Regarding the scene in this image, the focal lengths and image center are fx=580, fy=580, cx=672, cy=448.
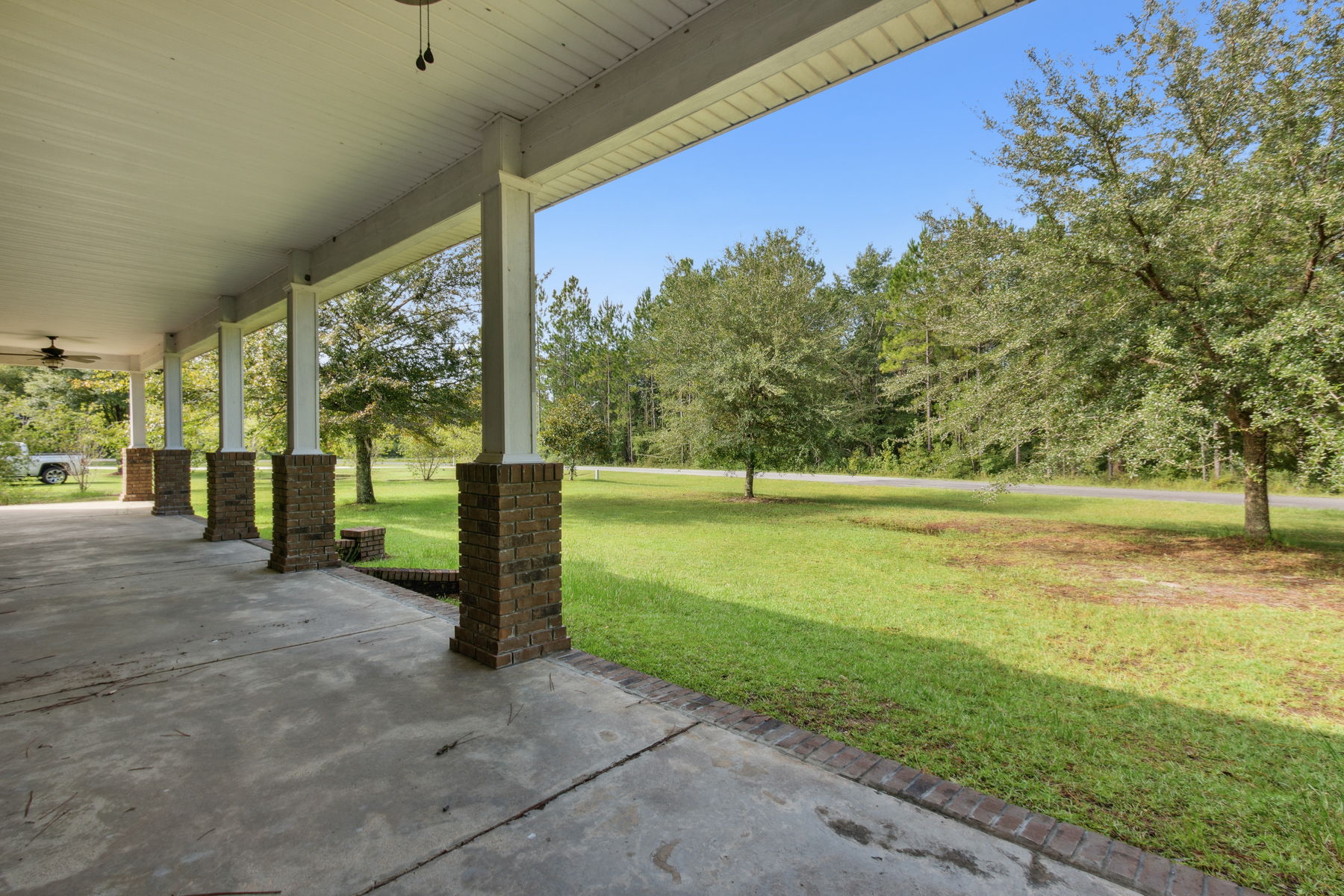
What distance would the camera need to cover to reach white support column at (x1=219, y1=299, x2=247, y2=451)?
22.9 ft

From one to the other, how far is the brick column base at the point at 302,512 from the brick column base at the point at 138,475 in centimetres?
889

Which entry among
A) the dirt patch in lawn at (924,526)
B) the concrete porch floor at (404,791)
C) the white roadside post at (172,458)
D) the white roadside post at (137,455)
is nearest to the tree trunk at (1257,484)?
the dirt patch in lawn at (924,526)

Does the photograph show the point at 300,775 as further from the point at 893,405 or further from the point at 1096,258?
the point at 893,405

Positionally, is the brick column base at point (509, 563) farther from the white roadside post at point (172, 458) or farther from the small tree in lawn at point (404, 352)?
the small tree in lawn at point (404, 352)

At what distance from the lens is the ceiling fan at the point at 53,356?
9031 millimetres

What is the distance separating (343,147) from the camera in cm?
342

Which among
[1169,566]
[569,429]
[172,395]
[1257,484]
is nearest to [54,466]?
[172,395]

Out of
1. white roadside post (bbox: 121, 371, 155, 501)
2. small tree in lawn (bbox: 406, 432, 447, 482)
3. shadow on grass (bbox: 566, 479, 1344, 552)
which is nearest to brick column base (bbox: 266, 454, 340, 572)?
shadow on grass (bbox: 566, 479, 1344, 552)

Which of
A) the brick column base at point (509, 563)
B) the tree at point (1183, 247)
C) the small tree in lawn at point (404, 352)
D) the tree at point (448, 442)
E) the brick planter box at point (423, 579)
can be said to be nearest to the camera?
the brick column base at point (509, 563)

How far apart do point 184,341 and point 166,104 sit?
7.47 meters

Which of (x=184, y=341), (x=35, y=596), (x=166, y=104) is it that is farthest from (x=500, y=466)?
(x=184, y=341)

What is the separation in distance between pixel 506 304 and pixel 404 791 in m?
2.36

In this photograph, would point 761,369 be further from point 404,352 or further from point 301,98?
point 301,98

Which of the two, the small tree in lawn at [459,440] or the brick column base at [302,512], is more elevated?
the small tree in lawn at [459,440]
